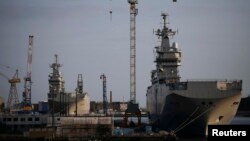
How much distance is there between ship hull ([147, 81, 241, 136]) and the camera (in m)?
81.1

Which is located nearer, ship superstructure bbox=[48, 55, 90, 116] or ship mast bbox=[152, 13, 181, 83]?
ship mast bbox=[152, 13, 181, 83]

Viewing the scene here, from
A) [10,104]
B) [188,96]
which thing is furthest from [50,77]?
[188,96]

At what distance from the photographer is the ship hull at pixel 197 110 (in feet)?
266

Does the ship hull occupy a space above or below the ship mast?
below

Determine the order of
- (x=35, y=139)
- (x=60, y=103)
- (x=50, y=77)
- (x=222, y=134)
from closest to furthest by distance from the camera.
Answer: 1. (x=222, y=134)
2. (x=35, y=139)
3. (x=60, y=103)
4. (x=50, y=77)

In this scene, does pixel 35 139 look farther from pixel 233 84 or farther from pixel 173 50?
pixel 173 50

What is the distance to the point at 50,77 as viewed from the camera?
167 metres

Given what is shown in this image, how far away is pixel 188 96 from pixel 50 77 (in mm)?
91446
